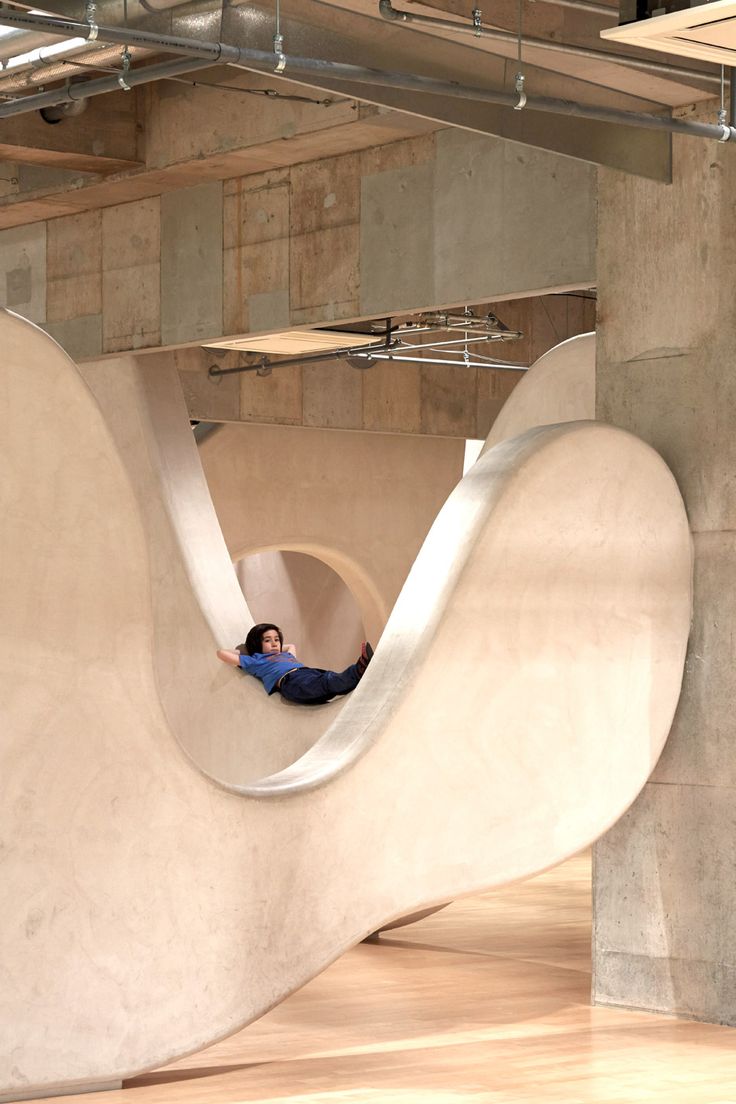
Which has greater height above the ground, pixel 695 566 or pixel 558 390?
pixel 558 390

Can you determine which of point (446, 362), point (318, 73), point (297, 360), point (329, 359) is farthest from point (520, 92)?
point (329, 359)

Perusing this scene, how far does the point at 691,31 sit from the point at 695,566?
3.22m

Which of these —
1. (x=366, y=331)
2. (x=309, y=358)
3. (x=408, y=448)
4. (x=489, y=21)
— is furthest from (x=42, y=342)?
(x=408, y=448)

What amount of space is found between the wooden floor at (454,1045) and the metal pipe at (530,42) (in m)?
3.64

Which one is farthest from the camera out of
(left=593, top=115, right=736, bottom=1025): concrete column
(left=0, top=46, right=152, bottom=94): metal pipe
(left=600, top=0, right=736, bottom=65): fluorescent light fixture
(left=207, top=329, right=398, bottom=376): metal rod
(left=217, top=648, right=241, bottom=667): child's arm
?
(left=207, top=329, right=398, bottom=376): metal rod

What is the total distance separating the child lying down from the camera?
34.5 feet

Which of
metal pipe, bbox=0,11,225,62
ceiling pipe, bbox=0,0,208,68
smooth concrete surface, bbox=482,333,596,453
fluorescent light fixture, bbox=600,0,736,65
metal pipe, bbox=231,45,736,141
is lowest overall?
smooth concrete surface, bbox=482,333,596,453

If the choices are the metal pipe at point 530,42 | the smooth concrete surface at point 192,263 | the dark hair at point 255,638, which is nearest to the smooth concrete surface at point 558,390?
the metal pipe at point 530,42

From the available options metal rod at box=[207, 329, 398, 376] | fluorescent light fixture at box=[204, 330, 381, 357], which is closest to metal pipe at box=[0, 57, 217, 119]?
fluorescent light fixture at box=[204, 330, 381, 357]

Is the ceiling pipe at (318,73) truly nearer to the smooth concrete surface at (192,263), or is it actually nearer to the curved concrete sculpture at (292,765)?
the curved concrete sculpture at (292,765)

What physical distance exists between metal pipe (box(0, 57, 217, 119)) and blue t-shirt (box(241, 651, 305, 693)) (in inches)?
151

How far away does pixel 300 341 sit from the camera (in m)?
11.8

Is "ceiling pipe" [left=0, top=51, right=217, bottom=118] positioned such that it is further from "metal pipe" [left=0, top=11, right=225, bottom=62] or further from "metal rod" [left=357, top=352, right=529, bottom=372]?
"metal rod" [left=357, top=352, right=529, bottom=372]

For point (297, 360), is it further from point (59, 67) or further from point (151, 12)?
point (151, 12)
